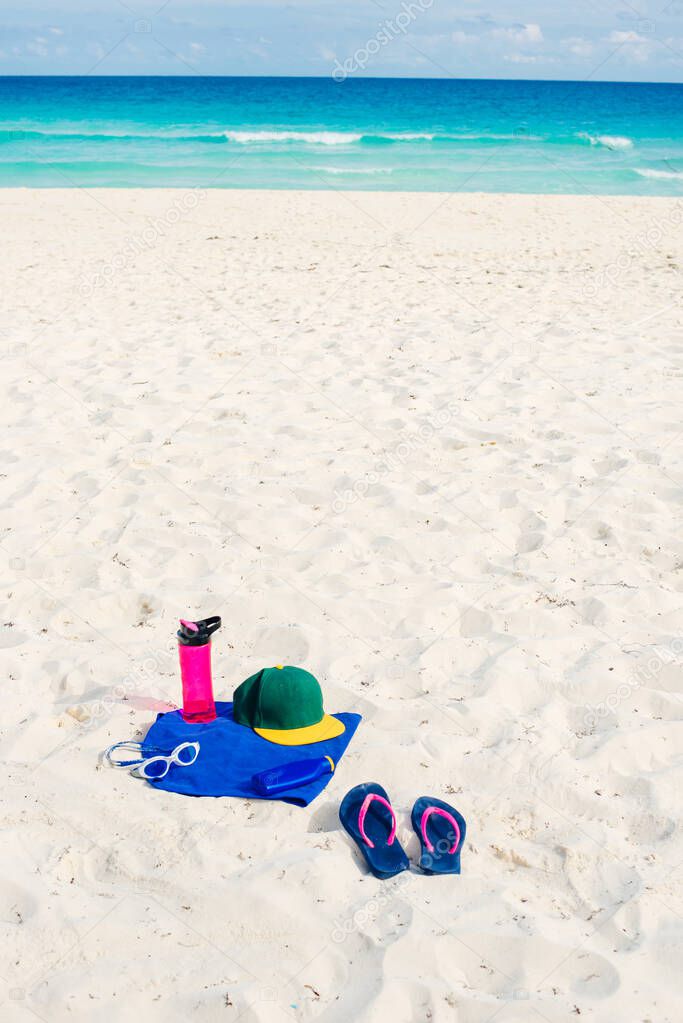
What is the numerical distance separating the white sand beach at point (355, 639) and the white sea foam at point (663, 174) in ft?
51.3

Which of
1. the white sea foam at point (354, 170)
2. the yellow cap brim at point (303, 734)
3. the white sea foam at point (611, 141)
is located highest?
the white sea foam at point (611, 141)

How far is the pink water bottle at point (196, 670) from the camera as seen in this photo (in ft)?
9.24

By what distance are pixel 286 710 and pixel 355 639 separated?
573 millimetres

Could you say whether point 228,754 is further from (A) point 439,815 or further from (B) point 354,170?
(B) point 354,170

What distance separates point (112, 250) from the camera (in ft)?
34.5

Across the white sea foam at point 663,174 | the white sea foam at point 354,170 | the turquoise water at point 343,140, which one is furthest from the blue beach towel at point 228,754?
the white sea foam at point 663,174

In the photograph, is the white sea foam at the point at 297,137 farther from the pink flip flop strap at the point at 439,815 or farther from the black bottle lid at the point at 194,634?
the pink flip flop strap at the point at 439,815

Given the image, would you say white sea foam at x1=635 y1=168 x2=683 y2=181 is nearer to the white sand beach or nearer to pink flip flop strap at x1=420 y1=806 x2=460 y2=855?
the white sand beach

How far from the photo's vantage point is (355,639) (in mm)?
3279

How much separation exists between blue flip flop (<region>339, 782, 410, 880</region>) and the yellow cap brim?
26cm

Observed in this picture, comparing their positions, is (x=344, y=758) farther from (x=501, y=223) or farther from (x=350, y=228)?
(x=501, y=223)

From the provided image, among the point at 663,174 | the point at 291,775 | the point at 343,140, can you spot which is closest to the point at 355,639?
the point at 291,775

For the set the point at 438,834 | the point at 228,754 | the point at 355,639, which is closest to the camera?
the point at 438,834

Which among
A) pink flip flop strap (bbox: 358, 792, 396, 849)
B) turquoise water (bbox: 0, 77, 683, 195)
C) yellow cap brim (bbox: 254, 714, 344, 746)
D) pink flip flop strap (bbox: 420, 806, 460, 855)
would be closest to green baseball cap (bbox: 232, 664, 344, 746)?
yellow cap brim (bbox: 254, 714, 344, 746)
